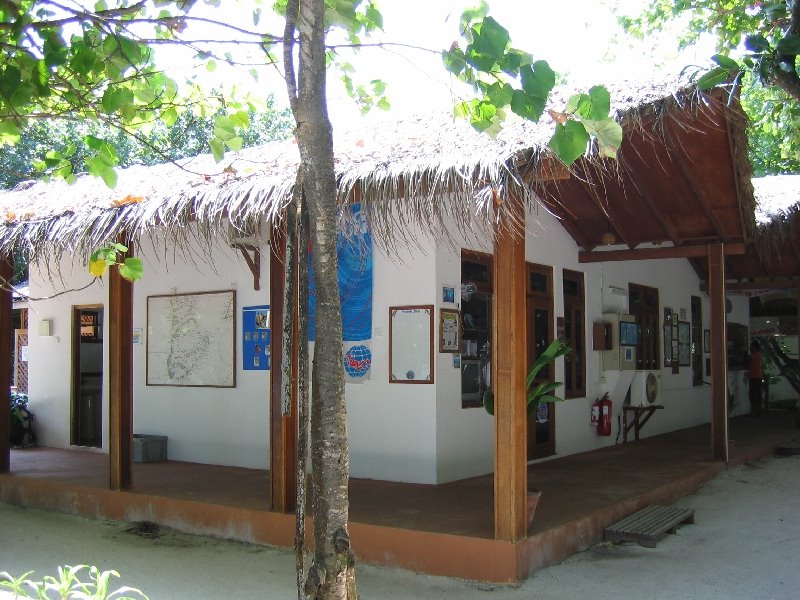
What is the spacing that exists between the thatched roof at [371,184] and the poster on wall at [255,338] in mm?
1738

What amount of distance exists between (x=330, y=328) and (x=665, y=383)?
10.8m

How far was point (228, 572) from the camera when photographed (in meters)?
5.86

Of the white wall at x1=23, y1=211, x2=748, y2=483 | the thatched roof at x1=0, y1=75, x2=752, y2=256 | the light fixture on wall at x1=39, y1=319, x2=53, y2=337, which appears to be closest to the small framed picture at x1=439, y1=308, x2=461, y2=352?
the white wall at x1=23, y1=211, x2=748, y2=483

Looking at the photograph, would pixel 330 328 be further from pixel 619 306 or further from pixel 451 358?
pixel 619 306

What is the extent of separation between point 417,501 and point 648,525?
188 centimetres

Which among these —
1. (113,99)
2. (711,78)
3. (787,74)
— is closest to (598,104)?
(711,78)

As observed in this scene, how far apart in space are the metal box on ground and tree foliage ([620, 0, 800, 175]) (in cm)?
718

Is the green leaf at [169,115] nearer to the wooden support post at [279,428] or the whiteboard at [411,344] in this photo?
the wooden support post at [279,428]

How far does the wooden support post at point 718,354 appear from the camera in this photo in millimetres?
9367

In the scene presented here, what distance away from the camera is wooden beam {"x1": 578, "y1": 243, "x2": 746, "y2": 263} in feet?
30.7

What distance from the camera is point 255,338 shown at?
351 inches

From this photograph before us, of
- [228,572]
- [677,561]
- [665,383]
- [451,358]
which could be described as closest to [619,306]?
[665,383]

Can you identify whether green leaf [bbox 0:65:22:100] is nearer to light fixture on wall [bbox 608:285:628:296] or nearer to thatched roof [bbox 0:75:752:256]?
thatched roof [bbox 0:75:752:256]

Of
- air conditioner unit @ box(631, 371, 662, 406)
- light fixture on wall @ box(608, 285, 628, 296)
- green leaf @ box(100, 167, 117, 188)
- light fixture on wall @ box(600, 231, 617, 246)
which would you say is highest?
light fixture on wall @ box(600, 231, 617, 246)
